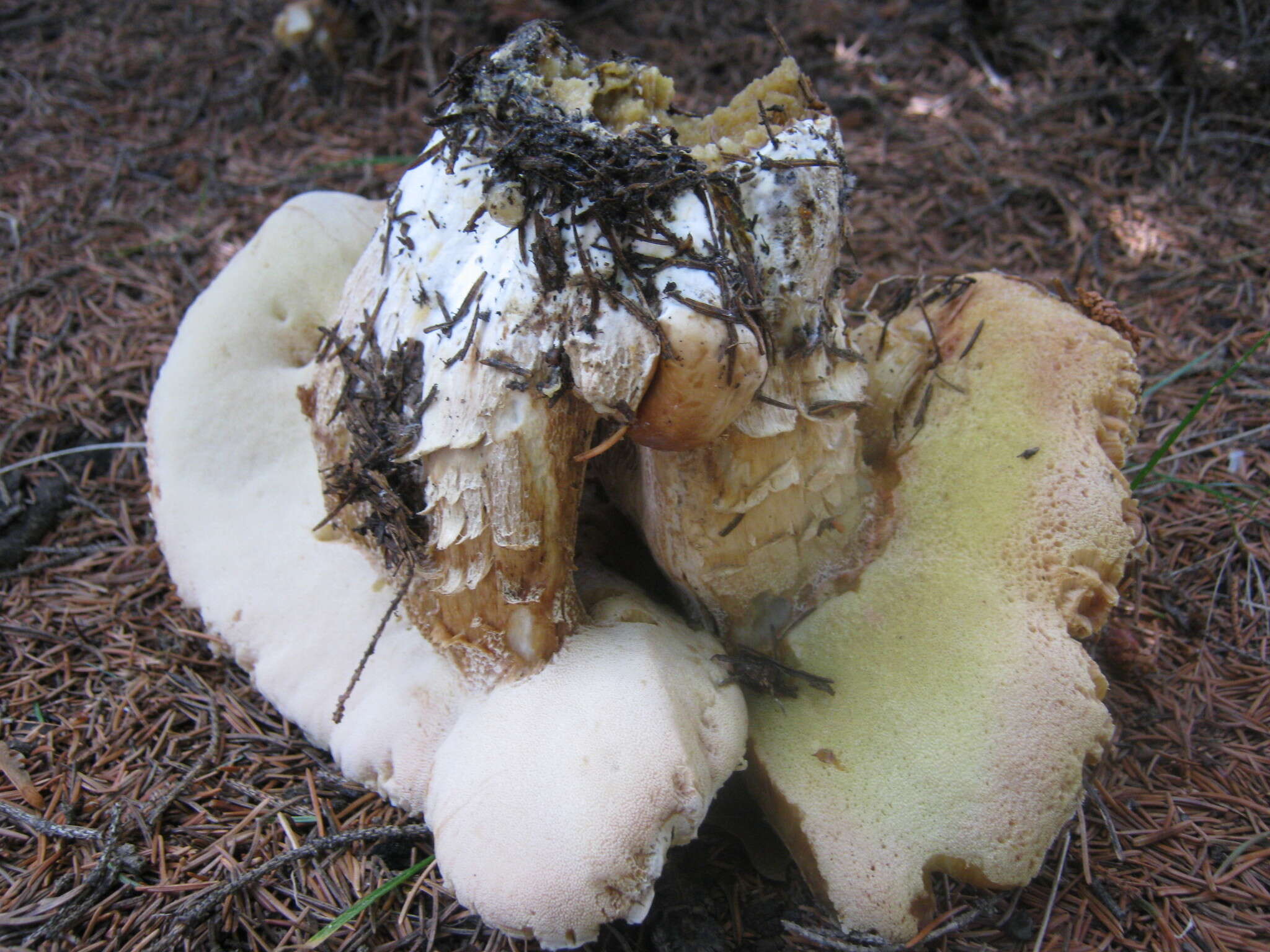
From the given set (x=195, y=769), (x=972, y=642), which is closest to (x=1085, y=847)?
(x=972, y=642)

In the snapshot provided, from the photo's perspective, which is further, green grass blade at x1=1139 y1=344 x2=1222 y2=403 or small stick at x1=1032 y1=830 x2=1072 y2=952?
green grass blade at x1=1139 y1=344 x2=1222 y2=403

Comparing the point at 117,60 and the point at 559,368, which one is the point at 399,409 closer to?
the point at 559,368

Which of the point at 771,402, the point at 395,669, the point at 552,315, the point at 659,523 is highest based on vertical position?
the point at 552,315

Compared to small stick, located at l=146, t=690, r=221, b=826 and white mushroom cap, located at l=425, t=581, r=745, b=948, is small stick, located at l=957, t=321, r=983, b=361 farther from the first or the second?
small stick, located at l=146, t=690, r=221, b=826

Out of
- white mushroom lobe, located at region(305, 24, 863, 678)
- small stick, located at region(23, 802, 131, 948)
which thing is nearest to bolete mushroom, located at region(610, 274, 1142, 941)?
white mushroom lobe, located at region(305, 24, 863, 678)

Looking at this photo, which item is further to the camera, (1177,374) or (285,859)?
(1177,374)

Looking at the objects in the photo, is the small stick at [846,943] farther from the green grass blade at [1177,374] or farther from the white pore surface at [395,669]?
the green grass blade at [1177,374]

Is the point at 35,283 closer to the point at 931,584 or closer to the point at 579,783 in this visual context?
the point at 579,783
